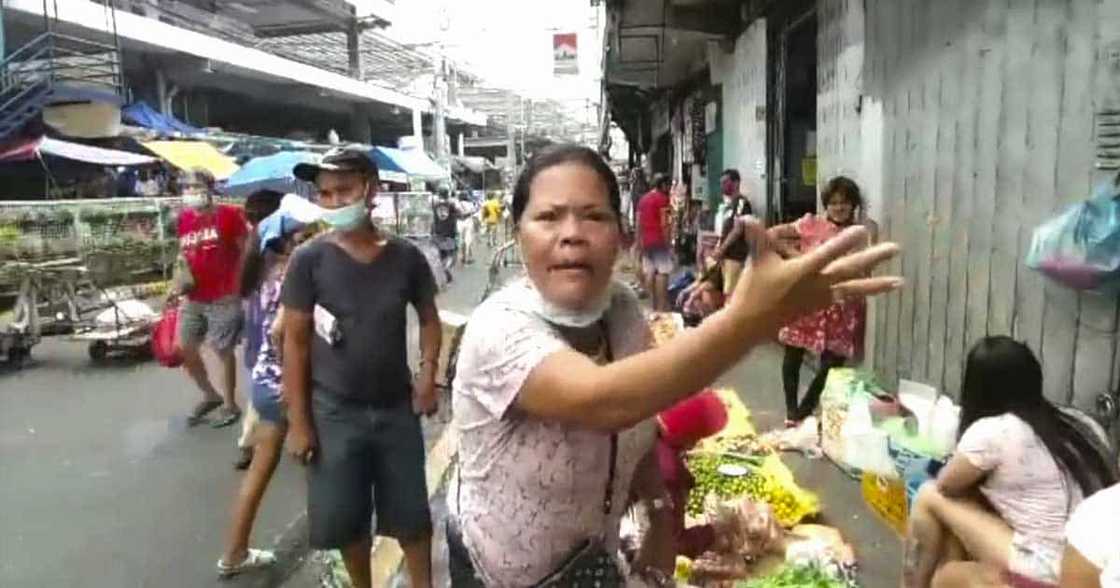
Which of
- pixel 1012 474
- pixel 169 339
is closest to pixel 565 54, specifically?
pixel 169 339

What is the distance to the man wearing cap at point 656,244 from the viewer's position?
1025 cm

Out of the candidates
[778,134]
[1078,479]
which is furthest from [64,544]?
[778,134]

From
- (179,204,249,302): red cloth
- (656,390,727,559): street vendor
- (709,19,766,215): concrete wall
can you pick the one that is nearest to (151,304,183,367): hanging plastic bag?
(179,204,249,302): red cloth

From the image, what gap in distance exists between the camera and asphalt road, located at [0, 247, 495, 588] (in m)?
4.13

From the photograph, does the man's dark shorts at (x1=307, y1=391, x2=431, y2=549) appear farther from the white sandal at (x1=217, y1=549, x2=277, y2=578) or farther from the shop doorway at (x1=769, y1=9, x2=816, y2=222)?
the shop doorway at (x1=769, y1=9, x2=816, y2=222)

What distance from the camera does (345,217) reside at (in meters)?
3.29

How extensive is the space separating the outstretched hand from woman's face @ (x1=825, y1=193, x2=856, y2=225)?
441 cm

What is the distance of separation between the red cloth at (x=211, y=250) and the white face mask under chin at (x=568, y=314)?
5063mm

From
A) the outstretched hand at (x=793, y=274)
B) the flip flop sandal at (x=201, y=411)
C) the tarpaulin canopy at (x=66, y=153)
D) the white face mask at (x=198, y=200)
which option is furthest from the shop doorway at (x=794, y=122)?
the tarpaulin canopy at (x=66, y=153)

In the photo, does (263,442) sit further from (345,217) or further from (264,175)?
(264,175)

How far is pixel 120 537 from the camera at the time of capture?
449cm

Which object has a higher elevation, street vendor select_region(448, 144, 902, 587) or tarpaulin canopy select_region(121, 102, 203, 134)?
tarpaulin canopy select_region(121, 102, 203, 134)

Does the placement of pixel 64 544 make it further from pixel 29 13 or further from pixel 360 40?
pixel 360 40

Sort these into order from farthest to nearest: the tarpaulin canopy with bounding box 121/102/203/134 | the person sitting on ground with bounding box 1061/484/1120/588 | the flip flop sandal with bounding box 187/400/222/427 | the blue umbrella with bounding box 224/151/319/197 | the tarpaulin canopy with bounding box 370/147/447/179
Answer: the tarpaulin canopy with bounding box 121/102/203/134 < the tarpaulin canopy with bounding box 370/147/447/179 < the blue umbrella with bounding box 224/151/319/197 < the flip flop sandal with bounding box 187/400/222/427 < the person sitting on ground with bounding box 1061/484/1120/588
